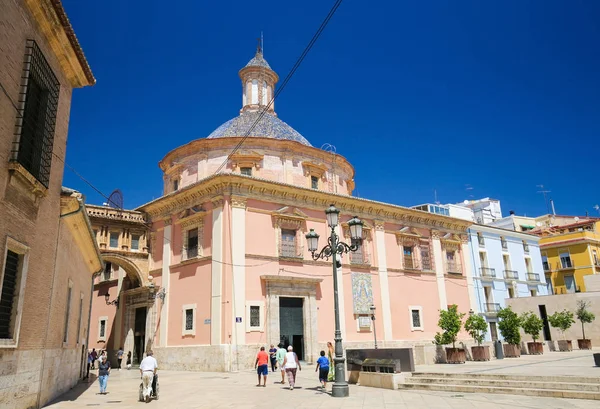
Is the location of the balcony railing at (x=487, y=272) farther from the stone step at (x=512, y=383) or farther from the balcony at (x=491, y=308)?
the stone step at (x=512, y=383)

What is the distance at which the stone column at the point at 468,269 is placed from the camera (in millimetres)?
31953

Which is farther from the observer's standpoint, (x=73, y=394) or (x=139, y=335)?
(x=139, y=335)

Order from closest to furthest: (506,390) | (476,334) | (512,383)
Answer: (506,390) → (512,383) → (476,334)

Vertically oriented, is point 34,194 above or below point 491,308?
above

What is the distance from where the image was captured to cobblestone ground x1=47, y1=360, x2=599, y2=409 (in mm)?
10062

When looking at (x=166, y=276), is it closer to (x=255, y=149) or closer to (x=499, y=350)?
(x=255, y=149)

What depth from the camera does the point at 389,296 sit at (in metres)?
27.3

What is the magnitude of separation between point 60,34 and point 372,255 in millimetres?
21433

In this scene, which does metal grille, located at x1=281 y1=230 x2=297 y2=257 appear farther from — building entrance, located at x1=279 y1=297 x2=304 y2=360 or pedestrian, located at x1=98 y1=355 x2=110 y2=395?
pedestrian, located at x1=98 y1=355 x2=110 y2=395

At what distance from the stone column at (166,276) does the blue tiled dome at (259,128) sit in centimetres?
647

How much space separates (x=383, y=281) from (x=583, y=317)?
15.1m

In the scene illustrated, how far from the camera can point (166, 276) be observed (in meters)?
24.8

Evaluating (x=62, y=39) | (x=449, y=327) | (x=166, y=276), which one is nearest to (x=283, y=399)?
(x=62, y=39)

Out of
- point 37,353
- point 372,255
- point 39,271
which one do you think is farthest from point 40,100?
point 372,255
